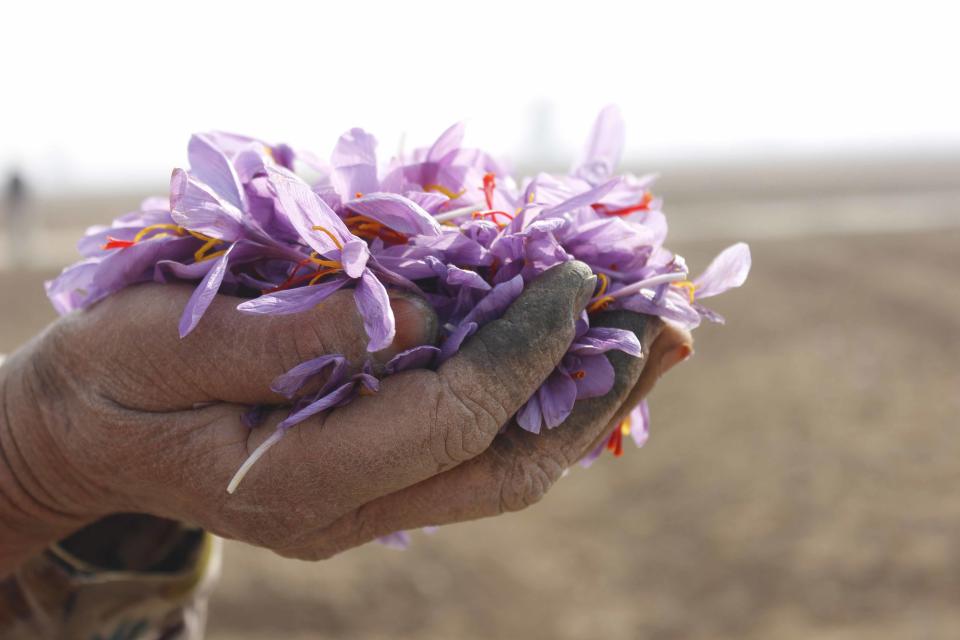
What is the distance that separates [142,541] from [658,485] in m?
6.58

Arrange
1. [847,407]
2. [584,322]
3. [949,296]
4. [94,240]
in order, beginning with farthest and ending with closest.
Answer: [949,296], [847,407], [94,240], [584,322]

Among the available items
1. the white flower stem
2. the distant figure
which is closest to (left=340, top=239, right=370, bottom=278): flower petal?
the white flower stem

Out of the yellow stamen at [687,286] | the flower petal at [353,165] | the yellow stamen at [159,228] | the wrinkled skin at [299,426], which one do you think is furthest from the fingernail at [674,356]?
the yellow stamen at [159,228]

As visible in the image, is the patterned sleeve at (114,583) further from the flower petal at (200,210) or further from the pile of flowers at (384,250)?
the flower petal at (200,210)

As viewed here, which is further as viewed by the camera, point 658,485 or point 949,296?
point 949,296

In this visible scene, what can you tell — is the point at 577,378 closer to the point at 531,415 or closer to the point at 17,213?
the point at 531,415

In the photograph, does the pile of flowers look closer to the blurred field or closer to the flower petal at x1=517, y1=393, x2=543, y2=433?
the flower petal at x1=517, y1=393, x2=543, y2=433

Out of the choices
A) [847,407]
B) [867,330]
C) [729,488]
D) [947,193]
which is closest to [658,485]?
[729,488]

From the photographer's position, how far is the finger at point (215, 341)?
1.54 metres

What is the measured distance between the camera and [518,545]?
7.50m

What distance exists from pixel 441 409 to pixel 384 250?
0.31 metres

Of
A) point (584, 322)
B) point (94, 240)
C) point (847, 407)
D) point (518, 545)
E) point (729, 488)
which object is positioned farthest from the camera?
point (847, 407)

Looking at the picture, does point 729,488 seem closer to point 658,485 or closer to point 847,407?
point 658,485

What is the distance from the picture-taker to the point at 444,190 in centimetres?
182
